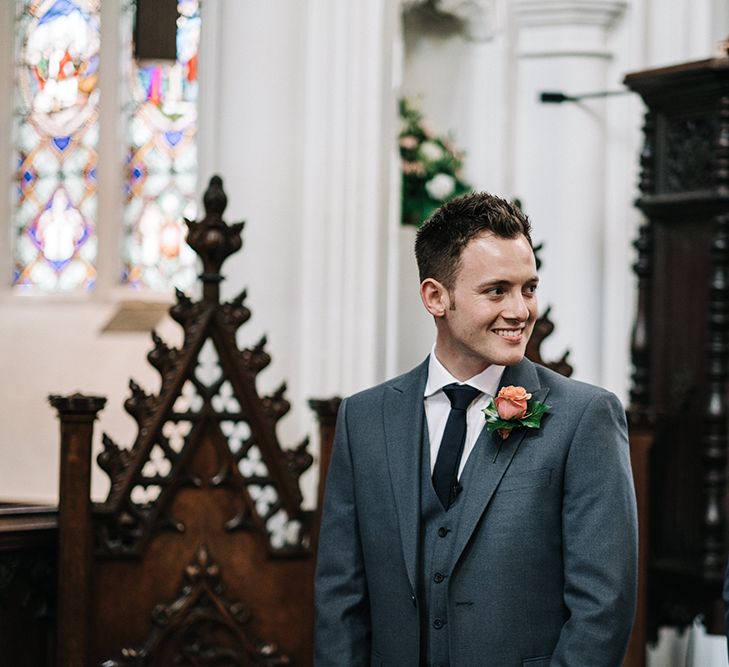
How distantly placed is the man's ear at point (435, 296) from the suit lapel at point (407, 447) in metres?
0.19

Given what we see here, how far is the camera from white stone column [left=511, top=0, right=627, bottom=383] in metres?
7.86

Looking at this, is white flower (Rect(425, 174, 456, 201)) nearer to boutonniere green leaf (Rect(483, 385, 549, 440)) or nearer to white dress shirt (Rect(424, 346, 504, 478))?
white dress shirt (Rect(424, 346, 504, 478))

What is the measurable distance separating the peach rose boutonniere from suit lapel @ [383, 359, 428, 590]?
0.66 feet

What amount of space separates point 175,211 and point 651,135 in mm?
3410

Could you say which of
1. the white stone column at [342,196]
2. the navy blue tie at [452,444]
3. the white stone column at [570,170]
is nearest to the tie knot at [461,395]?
the navy blue tie at [452,444]

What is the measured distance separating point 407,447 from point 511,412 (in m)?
0.29

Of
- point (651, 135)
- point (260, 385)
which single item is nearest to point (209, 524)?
point (260, 385)

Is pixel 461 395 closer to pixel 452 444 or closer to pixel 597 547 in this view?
pixel 452 444

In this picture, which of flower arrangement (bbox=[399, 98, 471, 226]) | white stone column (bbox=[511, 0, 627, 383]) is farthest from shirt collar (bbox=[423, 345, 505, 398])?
white stone column (bbox=[511, 0, 627, 383])

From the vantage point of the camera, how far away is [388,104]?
7.21m

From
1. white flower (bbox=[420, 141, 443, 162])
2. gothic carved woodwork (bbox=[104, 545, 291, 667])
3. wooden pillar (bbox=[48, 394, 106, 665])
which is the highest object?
white flower (bbox=[420, 141, 443, 162])

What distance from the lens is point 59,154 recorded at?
9.55 metres

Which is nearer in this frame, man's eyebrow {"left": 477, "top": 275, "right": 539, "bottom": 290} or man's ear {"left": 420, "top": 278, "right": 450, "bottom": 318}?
man's eyebrow {"left": 477, "top": 275, "right": 539, "bottom": 290}

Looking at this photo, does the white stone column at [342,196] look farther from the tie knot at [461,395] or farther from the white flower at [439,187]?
the tie knot at [461,395]
